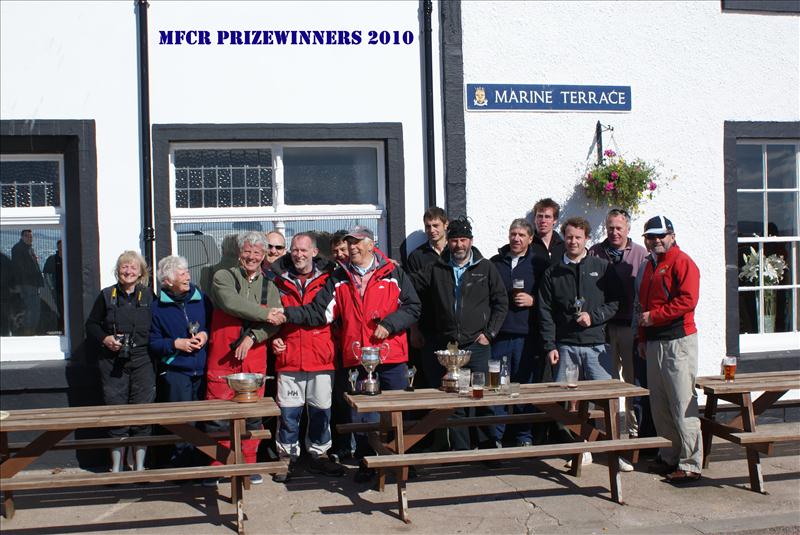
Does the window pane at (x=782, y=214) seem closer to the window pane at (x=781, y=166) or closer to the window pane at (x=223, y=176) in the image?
the window pane at (x=781, y=166)

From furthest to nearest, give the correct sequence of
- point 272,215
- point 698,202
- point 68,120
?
point 698,202, point 272,215, point 68,120

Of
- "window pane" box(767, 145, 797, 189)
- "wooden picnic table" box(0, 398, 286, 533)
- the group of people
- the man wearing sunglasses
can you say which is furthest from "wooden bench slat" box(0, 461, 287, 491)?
"window pane" box(767, 145, 797, 189)

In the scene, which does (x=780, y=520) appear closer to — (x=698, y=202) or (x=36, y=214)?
(x=698, y=202)

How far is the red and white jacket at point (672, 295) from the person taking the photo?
5.81m

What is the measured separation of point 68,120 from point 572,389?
452 centimetres

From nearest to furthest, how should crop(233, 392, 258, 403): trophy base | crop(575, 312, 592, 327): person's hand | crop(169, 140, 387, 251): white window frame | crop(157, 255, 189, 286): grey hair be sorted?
crop(233, 392, 258, 403): trophy base, crop(157, 255, 189, 286): grey hair, crop(575, 312, 592, 327): person's hand, crop(169, 140, 387, 251): white window frame

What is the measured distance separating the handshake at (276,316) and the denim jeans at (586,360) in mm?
2156

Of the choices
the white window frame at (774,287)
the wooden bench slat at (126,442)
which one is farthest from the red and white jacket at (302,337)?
the white window frame at (774,287)

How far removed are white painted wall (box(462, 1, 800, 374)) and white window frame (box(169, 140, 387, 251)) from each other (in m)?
0.82

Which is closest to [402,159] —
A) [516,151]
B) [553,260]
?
[516,151]

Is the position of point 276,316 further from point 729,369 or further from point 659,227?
point 729,369

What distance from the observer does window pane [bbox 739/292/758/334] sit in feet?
26.4

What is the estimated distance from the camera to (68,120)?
22.0ft

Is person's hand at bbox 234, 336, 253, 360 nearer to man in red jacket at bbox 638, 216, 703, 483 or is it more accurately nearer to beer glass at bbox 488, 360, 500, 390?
beer glass at bbox 488, 360, 500, 390
